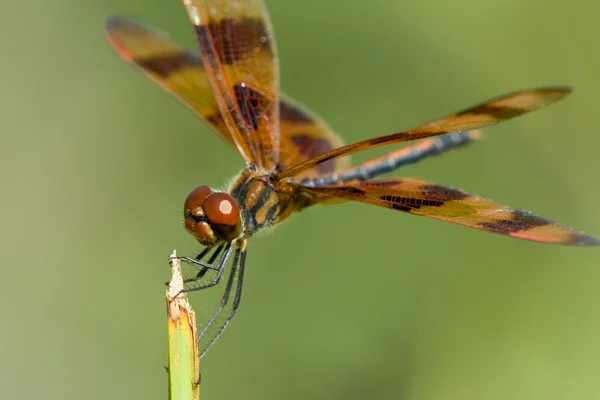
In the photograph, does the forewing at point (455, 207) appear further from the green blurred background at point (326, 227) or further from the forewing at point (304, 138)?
the green blurred background at point (326, 227)

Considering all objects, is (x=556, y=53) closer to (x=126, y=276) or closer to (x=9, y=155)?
(x=126, y=276)

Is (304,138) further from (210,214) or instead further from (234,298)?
(210,214)

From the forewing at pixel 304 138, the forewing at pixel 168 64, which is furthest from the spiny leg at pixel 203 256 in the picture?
the forewing at pixel 304 138

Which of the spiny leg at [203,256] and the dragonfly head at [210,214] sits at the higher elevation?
the dragonfly head at [210,214]

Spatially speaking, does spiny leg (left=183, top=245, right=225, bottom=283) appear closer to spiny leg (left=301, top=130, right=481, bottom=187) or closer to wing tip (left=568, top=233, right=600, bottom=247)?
spiny leg (left=301, top=130, right=481, bottom=187)

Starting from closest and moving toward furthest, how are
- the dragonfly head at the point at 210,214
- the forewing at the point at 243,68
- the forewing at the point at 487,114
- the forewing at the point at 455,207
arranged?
1. the forewing at the point at 487,114
2. the forewing at the point at 455,207
3. the dragonfly head at the point at 210,214
4. the forewing at the point at 243,68

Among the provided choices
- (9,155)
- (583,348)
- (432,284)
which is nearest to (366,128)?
(432,284)
